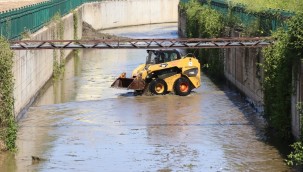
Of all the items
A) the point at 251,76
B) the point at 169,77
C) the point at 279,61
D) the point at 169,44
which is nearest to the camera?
the point at 279,61

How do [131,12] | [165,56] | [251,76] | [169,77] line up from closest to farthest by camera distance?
[251,76]
[169,77]
[165,56]
[131,12]

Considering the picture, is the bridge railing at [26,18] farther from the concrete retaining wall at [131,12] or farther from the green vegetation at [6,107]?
the concrete retaining wall at [131,12]

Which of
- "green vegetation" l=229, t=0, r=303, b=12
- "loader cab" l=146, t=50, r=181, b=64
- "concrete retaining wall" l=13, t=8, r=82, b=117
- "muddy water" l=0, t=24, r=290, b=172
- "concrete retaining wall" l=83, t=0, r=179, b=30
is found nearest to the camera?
"muddy water" l=0, t=24, r=290, b=172

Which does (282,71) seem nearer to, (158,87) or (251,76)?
(251,76)

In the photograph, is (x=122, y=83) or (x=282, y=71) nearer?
(x=282, y=71)

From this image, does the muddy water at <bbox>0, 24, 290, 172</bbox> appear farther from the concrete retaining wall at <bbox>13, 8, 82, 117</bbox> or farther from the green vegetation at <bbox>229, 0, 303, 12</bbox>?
the green vegetation at <bbox>229, 0, 303, 12</bbox>

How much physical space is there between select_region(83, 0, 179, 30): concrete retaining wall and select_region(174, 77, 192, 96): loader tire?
141 feet

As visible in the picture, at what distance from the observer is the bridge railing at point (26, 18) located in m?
29.9

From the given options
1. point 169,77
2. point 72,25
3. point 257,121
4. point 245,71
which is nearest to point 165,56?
point 169,77

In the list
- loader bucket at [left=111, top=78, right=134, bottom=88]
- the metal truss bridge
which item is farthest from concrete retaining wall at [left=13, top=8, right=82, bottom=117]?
loader bucket at [left=111, top=78, right=134, bottom=88]

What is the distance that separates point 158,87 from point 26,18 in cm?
617

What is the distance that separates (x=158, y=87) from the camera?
3575cm

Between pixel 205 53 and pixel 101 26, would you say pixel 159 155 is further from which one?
pixel 101 26

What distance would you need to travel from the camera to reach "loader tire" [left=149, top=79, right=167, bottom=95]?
35562 millimetres
